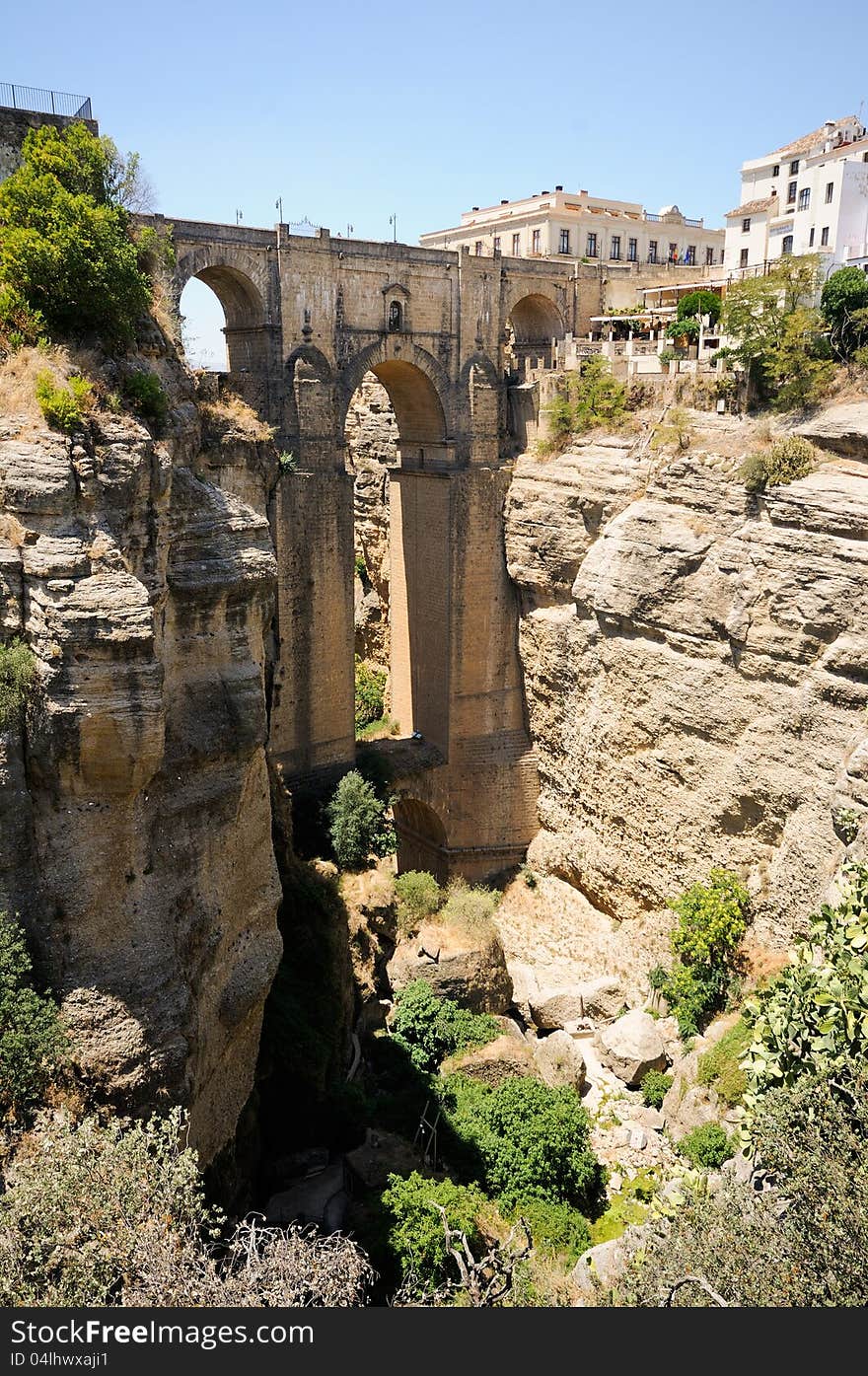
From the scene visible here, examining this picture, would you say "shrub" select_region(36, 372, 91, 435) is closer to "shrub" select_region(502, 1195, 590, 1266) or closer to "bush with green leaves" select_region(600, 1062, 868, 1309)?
"bush with green leaves" select_region(600, 1062, 868, 1309)

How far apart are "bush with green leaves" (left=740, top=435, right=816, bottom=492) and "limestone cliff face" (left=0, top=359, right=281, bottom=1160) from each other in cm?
996

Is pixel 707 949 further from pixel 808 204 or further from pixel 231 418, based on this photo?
pixel 808 204

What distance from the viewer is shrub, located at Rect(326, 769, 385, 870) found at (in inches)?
781

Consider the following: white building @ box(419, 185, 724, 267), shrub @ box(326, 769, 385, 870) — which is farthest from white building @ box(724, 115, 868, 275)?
shrub @ box(326, 769, 385, 870)

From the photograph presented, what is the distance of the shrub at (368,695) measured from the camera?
86.4 ft

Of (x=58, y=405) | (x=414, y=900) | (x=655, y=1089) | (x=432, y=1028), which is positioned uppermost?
(x=58, y=405)

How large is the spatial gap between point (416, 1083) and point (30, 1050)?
9160 millimetres

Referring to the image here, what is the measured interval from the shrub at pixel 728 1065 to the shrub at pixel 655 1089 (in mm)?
1088

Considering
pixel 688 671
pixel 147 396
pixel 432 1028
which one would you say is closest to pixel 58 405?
pixel 147 396

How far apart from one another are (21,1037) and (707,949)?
40.9ft

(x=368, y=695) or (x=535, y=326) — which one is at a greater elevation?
(x=535, y=326)

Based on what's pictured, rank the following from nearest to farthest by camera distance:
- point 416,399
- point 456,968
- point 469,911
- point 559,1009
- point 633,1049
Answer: point 633,1049 → point 456,968 → point 559,1009 → point 469,911 → point 416,399

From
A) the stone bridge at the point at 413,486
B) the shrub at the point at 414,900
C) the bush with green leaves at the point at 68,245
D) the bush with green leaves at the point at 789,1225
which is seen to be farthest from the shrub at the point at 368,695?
the bush with green leaves at the point at 789,1225

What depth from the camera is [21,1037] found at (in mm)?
8500
